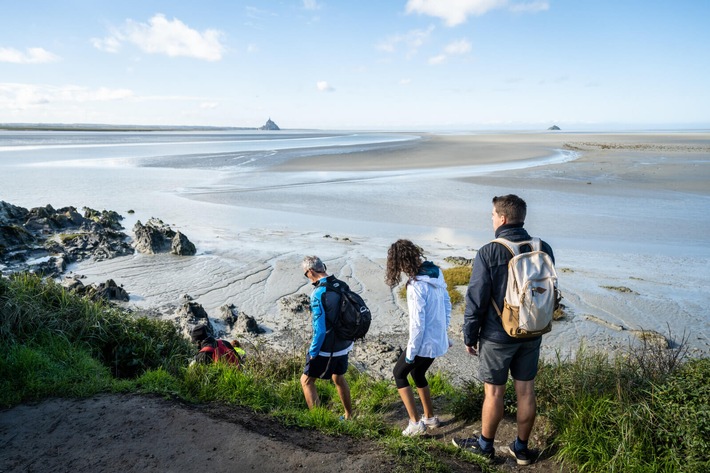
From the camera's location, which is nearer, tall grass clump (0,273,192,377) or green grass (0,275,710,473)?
green grass (0,275,710,473)

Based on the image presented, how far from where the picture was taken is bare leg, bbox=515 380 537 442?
13.6 feet

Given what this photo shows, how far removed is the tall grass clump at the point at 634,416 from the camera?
3602 millimetres

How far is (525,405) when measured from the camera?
4180mm

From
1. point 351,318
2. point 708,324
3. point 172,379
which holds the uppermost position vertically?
point 351,318

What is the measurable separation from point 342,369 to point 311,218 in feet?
42.0

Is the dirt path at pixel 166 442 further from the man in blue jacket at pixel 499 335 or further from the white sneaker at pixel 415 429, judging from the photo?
the man in blue jacket at pixel 499 335

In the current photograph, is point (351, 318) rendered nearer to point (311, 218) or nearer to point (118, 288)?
point (118, 288)

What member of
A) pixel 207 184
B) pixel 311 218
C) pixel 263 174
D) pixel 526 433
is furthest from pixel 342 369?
pixel 263 174

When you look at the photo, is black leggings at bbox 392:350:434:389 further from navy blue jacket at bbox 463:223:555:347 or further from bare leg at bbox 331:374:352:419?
navy blue jacket at bbox 463:223:555:347

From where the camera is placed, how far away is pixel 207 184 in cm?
2634

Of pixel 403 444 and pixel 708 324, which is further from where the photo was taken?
pixel 708 324

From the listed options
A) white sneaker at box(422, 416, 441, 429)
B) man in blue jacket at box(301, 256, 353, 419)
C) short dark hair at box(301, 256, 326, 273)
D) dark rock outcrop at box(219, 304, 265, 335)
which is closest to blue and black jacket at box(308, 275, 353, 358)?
man in blue jacket at box(301, 256, 353, 419)

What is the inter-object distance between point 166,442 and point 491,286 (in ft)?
9.53

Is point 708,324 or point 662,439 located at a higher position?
point 662,439
